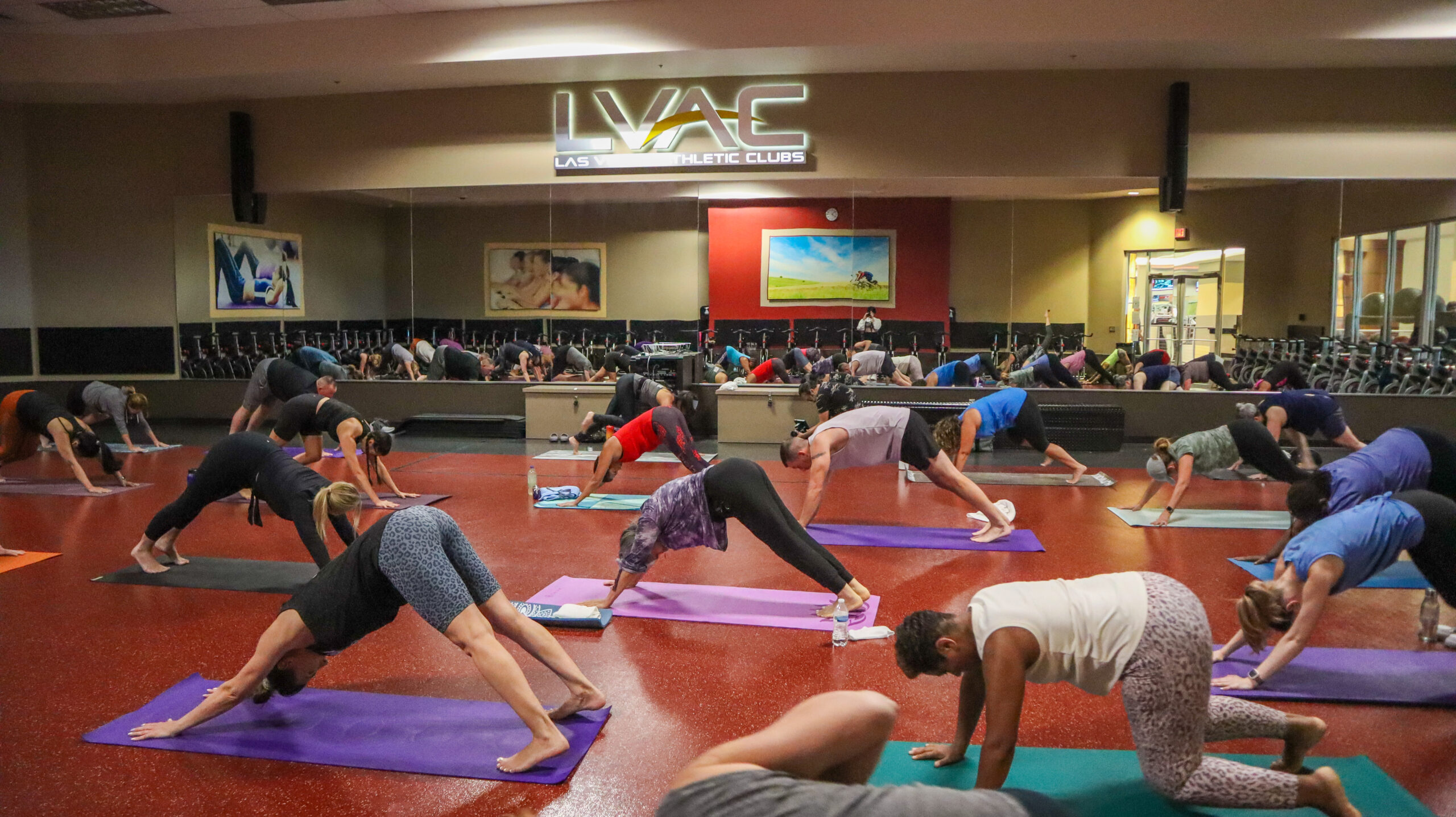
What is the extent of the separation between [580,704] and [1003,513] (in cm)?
382

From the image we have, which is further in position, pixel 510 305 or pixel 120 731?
pixel 510 305

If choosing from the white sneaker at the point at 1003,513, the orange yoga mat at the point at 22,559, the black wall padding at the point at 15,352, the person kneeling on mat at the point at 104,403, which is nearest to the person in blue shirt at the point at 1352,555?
the white sneaker at the point at 1003,513

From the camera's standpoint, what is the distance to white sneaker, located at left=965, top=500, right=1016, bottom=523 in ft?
21.9

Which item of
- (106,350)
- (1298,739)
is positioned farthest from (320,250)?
(1298,739)

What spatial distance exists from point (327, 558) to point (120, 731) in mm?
1261

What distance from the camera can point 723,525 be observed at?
4.68 meters

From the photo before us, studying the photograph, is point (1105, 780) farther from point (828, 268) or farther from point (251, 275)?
point (251, 275)

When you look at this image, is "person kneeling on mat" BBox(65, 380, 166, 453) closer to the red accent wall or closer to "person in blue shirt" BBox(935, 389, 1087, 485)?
the red accent wall

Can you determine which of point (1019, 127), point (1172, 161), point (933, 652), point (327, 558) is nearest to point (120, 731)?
point (327, 558)

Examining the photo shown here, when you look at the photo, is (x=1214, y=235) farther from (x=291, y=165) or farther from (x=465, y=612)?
(x=291, y=165)

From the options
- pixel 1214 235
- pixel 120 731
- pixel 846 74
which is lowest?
pixel 120 731

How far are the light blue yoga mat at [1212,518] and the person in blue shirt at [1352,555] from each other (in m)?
2.96

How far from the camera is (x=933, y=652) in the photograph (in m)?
2.65

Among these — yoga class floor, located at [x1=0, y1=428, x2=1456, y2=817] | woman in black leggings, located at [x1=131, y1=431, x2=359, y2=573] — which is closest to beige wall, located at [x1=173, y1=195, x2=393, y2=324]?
yoga class floor, located at [x1=0, y1=428, x2=1456, y2=817]
